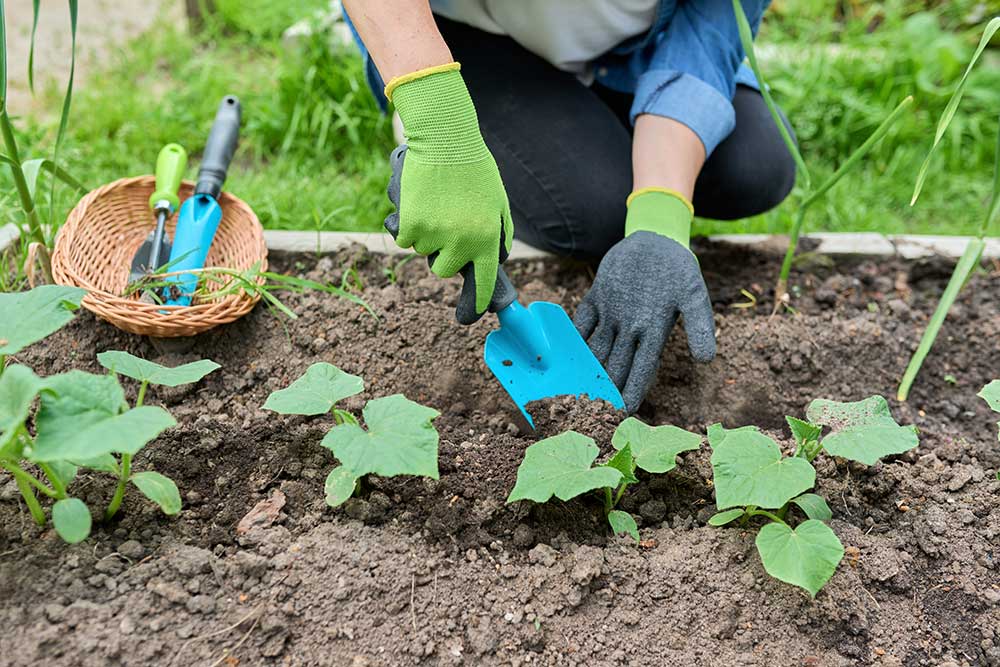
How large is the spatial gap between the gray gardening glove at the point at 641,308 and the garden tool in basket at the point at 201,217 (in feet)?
2.31

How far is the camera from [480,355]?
1.60m

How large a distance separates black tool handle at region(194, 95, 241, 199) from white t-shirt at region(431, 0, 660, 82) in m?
0.49

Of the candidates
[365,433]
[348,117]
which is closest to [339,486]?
[365,433]

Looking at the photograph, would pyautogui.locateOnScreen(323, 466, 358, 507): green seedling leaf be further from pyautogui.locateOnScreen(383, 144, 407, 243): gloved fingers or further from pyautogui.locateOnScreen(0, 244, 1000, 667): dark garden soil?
pyautogui.locateOnScreen(383, 144, 407, 243): gloved fingers

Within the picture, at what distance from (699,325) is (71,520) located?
3.18 ft

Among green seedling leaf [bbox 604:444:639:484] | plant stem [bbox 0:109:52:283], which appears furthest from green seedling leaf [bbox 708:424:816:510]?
plant stem [bbox 0:109:52:283]

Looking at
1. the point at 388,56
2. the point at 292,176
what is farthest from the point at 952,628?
the point at 292,176

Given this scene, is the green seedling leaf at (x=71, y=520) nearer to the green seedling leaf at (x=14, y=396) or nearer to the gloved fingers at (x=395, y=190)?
the green seedling leaf at (x=14, y=396)

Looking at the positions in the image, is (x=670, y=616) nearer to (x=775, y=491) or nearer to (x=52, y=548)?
(x=775, y=491)

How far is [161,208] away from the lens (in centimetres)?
172

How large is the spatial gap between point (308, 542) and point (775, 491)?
61 cm

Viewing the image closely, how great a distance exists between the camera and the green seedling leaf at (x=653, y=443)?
4.09 feet

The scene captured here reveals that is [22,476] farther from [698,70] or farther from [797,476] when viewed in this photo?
[698,70]

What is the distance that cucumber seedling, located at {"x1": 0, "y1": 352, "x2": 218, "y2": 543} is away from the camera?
0.98 metres
